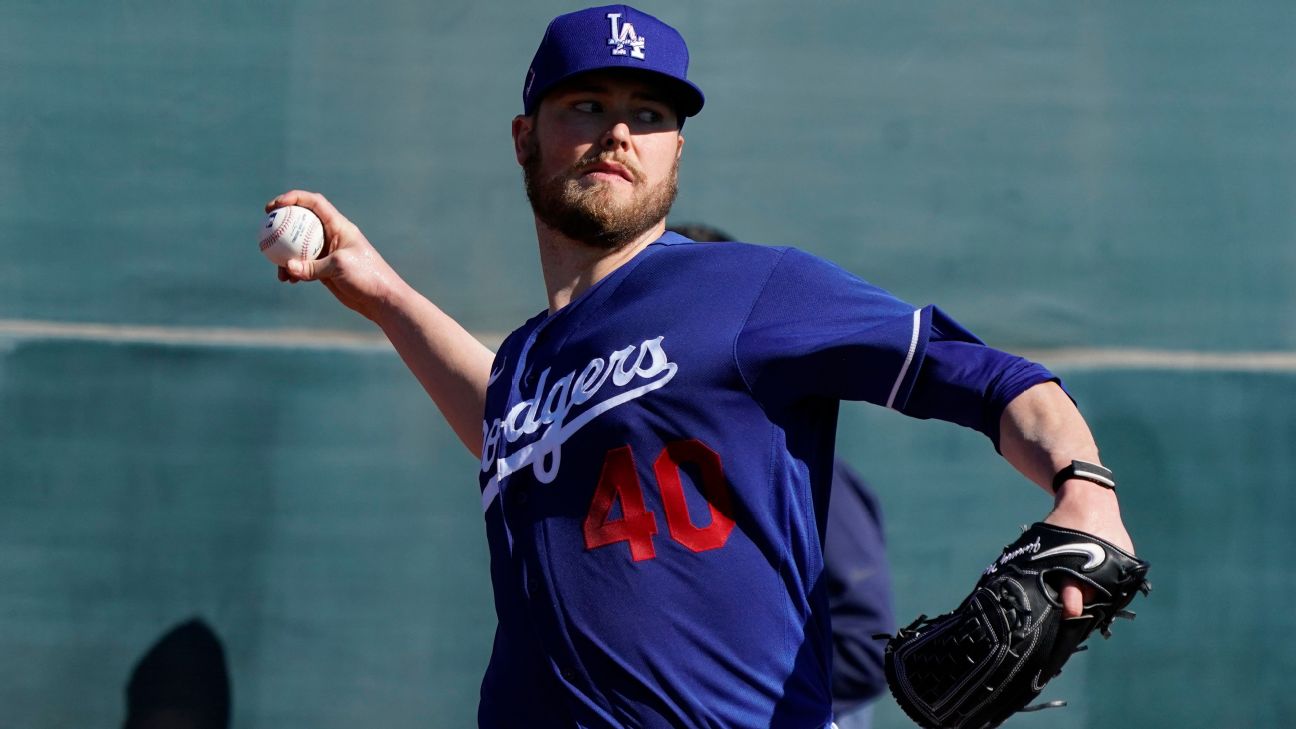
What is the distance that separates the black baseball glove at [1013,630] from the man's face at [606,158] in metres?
0.97

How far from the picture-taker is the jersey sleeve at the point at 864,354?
199cm

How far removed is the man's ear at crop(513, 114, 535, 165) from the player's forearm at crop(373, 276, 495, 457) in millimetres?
452

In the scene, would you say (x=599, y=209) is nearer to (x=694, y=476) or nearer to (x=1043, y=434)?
(x=694, y=476)

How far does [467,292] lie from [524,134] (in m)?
1.33

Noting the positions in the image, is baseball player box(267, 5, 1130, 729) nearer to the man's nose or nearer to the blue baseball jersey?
the blue baseball jersey

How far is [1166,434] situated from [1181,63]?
1090mm

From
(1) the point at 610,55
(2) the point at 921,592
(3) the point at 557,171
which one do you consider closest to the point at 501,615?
(3) the point at 557,171

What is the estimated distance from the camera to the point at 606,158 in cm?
251

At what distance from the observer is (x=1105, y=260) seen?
A: 398 centimetres

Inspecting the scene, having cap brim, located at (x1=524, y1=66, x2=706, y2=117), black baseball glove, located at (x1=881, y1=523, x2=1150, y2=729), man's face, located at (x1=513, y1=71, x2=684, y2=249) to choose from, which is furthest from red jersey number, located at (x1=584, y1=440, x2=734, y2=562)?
cap brim, located at (x1=524, y1=66, x2=706, y2=117)

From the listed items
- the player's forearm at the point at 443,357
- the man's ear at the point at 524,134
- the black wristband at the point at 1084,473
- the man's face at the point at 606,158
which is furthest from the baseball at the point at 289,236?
the black wristband at the point at 1084,473

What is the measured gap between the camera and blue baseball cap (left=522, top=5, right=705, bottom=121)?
2480mm

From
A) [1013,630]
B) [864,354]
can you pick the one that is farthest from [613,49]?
[1013,630]

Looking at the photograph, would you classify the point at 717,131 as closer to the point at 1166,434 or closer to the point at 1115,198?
the point at 1115,198
